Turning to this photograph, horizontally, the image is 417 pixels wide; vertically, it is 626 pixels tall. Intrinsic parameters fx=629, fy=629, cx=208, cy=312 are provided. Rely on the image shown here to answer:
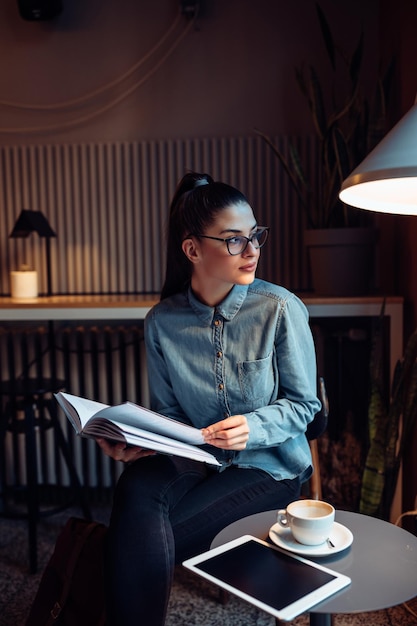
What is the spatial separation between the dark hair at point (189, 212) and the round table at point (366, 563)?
72 centimetres

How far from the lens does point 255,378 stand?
159 cm

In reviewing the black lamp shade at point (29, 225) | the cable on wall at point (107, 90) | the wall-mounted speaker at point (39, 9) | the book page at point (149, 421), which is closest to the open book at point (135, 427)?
the book page at point (149, 421)

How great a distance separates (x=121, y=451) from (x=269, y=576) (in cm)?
52

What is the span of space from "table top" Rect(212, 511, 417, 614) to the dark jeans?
166 mm

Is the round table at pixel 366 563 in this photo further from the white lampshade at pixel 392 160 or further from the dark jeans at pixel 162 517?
the white lampshade at pixel 392 160

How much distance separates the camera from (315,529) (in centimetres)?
110

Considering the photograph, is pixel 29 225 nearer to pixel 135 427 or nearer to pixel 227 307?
pixel 227 307

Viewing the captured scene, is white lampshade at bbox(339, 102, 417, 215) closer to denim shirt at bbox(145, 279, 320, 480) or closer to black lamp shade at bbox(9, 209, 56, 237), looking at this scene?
denim shirt at bbox(145, 279, 320, 480)

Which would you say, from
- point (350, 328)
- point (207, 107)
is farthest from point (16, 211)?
point (350, 328)

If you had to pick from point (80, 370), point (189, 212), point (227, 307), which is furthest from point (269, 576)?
point (80, 370)

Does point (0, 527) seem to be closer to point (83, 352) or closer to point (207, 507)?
point (83, 352)

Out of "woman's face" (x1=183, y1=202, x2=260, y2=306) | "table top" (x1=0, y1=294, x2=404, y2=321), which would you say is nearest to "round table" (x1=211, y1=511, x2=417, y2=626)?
"woman's face" (x1=183, y1=202, x2=260, y2=306)

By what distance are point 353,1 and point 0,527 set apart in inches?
106

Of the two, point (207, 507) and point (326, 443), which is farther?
point (326, 443)
